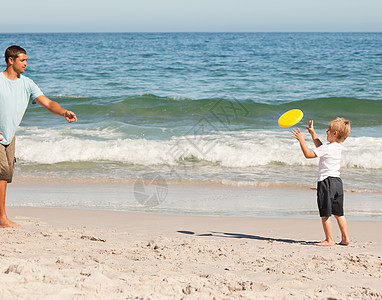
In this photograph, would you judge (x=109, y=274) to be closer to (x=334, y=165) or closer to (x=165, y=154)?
(x=334, y=165)

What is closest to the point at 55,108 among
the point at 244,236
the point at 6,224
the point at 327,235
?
the point at 6,224

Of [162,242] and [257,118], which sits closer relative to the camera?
[162,242]

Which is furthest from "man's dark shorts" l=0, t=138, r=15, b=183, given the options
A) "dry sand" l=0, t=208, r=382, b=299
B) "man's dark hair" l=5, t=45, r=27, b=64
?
"man's dark hair" l=5, t=45, r=27, b=64

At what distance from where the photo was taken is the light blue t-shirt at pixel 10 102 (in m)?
4.27

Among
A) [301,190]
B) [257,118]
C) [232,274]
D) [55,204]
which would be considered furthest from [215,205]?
[257,118]

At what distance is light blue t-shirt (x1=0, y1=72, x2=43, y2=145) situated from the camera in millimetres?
4266

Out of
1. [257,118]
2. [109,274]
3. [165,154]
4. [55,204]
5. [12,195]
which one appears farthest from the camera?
[257,118]

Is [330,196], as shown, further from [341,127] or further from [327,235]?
[341,127]

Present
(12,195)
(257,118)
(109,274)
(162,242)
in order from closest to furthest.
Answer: (109,274) → (162,242) → (12,195) → (257,118)

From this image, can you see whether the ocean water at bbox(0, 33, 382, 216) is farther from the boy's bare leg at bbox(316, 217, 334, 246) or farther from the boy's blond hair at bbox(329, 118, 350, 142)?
the boy's blond hair at bbox(329, 118, 350, 142)

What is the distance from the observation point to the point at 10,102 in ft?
14.1

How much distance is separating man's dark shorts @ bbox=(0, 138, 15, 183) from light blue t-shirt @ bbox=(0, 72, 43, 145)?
0.07 metres

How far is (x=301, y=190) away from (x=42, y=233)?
A: 3847 millimetres

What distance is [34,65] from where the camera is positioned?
79.9ft
